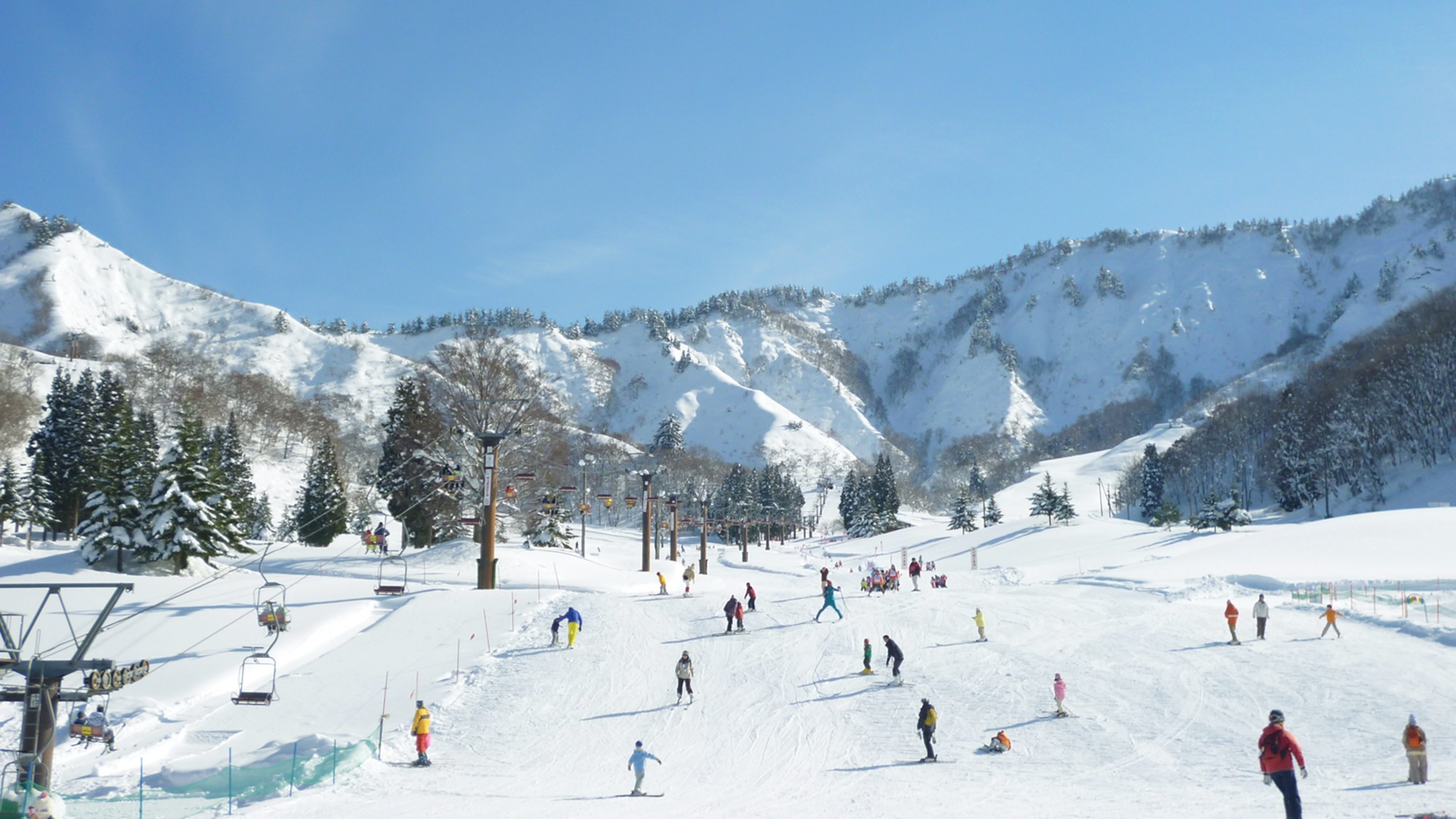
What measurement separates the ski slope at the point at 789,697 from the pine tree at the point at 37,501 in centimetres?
3747

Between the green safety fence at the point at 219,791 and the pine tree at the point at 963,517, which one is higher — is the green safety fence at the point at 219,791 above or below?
below

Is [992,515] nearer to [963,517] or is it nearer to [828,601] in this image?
[963,517]

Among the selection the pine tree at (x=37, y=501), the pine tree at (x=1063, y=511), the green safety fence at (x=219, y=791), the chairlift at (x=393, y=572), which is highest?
the pine tree at (x=37, y=501)

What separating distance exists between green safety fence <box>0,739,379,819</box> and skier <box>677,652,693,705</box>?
7581 mm

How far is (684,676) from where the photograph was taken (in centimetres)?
2180

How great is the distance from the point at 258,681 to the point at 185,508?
22482 mm

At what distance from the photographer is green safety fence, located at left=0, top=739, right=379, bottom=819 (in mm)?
14445

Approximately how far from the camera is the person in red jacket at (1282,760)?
35.0ft

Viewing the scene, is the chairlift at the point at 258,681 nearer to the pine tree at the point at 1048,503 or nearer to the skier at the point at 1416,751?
the skier at the point at 1416,751

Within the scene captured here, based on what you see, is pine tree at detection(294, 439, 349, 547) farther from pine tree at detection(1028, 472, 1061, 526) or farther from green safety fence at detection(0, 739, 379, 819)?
pine tree at detection(1028, 472, 1061, 526)

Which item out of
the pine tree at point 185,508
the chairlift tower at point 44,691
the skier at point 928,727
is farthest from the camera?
the pine tree at point 185,508

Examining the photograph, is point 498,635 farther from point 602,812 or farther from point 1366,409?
point 1366,409

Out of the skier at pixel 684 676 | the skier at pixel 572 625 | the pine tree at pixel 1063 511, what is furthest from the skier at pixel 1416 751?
the pine tree at pixel 1063 511

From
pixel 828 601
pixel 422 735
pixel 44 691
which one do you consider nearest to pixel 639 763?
pixel 422 735
